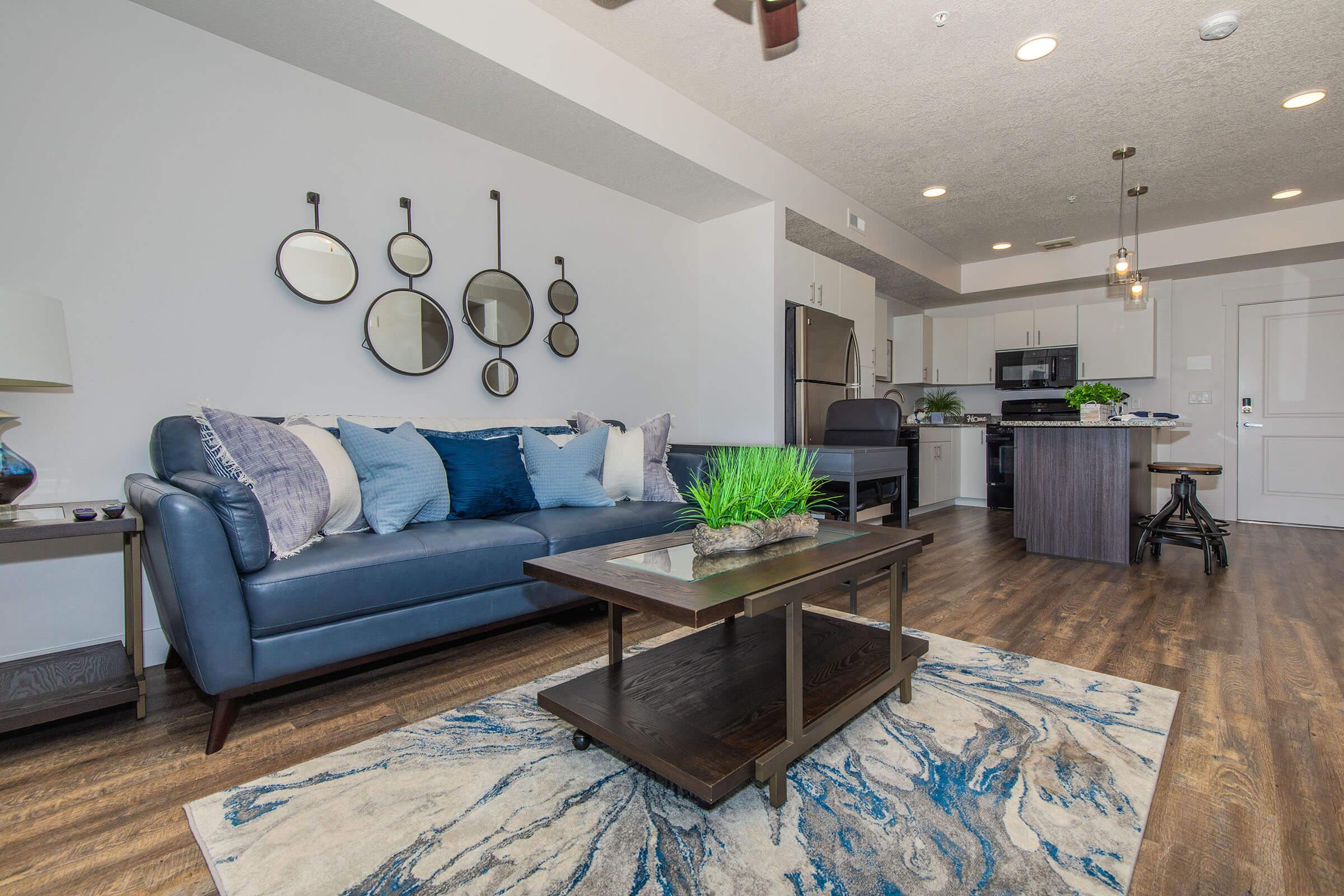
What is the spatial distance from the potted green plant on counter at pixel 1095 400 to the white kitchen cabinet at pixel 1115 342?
2.18m

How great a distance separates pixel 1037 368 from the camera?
6.27 meters

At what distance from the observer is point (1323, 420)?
523 centimetres

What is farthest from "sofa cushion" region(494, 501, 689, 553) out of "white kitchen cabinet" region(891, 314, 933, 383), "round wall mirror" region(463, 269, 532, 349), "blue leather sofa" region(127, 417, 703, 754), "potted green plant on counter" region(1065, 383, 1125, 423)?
"white kitchen cabinet" region(891, 314, 933, 383)

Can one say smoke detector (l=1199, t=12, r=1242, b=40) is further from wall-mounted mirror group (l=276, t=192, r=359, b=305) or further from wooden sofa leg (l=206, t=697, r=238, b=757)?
wooden sofa leg (l=206, t=697, r=238, b=757)

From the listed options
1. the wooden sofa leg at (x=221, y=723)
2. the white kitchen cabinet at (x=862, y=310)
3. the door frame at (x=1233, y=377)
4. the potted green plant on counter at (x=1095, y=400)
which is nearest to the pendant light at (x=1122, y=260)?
the potted green plant on counter at (x=1095, y=400)

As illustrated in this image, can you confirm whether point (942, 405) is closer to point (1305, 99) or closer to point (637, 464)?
point (1305, 99)

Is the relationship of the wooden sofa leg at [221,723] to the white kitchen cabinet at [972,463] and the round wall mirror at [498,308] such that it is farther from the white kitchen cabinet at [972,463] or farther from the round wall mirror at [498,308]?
the white kitchen cabinet at [972,463]

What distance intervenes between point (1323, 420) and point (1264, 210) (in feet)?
6.13

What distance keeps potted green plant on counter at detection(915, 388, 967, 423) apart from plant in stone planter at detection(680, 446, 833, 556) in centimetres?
549

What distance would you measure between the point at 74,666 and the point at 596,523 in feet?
5.54

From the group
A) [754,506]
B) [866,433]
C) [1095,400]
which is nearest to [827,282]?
[866,433]

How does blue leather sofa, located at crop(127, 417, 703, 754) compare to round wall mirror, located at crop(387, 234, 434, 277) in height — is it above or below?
below

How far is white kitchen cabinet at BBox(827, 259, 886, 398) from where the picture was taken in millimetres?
5012

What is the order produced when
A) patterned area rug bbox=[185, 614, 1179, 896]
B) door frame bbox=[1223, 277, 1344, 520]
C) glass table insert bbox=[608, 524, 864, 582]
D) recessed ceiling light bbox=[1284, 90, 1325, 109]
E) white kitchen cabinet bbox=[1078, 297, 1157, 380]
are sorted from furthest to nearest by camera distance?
white kitchen cabinet bbox=[1078, 297, 1157, 380]
door frame bbox=[1223, 277, 1344, 520]
recessed ceiling light bbox=[1284, 90, 1325, 109]
glass table insert bbox=[608, 524, 864, 582]
patterned area rug bbox=[185, 614, 1179, 896]
